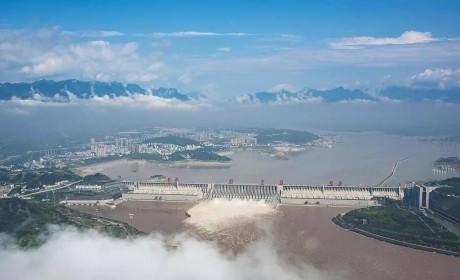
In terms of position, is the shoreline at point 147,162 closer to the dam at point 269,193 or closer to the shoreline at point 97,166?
the shoreline at point 97,166

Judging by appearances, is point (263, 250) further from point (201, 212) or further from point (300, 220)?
point (201, 212)

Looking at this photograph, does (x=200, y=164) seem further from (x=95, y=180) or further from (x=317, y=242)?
(x=317, y=242)

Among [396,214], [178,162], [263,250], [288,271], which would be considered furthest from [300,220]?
[178,162]

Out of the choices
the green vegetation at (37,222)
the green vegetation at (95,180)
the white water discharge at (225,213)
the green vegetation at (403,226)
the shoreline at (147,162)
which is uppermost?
the green vegetation at (37,222)

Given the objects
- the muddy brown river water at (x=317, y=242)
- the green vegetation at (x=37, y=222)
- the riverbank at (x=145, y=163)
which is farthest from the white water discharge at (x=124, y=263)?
the riverbank at (x=145, y=163)

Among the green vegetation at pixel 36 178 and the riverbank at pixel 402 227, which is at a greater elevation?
the green vegetation at pixel 36 178
